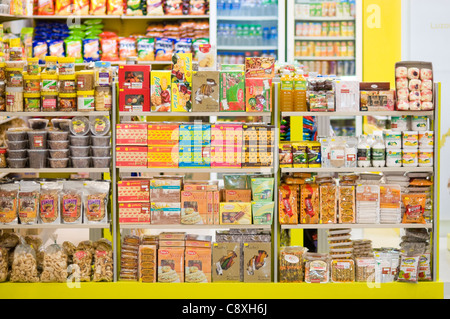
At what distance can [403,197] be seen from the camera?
494 centimetres

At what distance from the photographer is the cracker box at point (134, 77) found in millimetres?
4797

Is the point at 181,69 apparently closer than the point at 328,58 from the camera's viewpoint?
Yes

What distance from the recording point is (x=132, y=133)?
484 centimetres

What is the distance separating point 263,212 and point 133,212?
2.95 feet

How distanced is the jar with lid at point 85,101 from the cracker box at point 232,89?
877mm

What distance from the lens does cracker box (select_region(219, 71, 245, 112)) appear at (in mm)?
4801

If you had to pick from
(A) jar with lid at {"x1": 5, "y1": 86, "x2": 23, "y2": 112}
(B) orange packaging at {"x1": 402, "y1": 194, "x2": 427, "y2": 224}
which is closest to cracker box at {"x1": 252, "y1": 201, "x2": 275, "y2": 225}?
(B) orange packaging at {"x1": 402, "y1": 194, "x2": 427, "y2": 224}

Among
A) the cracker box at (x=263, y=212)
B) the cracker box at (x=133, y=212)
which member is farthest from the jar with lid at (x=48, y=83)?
the cracker box at (x=263, y=212)

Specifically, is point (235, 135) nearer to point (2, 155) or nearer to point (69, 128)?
point (69, 128)

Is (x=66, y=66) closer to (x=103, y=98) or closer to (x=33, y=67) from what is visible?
(x=33, y=67)

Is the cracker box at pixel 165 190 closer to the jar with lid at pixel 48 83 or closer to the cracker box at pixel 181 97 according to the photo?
the cracker box at pixel 181 97

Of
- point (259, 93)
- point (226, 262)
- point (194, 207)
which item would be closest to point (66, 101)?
point (194, 207)
